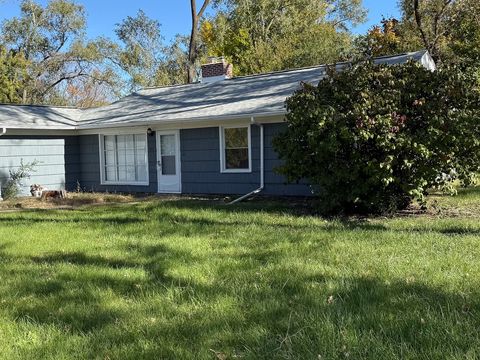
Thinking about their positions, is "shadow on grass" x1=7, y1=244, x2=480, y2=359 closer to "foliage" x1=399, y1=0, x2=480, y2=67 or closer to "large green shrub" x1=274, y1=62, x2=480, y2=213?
"large green shrub" x1=274, y1=62, x2=480, y2=213

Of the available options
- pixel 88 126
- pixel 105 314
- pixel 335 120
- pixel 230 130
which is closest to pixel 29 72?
pixel 88 126

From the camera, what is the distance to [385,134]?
859 centimetres

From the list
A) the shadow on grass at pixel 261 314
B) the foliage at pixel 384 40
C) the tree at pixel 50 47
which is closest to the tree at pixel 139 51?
the tree at pixel 50 47

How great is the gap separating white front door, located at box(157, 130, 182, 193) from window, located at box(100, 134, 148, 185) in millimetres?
646

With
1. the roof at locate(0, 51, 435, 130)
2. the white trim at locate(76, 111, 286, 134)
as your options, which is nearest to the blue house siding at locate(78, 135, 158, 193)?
the white trim at locate(76, 111, 286, 134)

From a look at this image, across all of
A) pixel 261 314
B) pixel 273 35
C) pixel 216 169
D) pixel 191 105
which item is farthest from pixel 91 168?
pixel 273 35

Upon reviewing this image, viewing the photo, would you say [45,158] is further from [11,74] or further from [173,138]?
[11,74]

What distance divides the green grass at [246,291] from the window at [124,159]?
773cm

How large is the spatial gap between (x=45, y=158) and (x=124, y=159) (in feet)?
8.41

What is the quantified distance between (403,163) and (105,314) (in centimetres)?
629

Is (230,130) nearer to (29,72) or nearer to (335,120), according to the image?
(335,120)

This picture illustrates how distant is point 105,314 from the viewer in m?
A: 4.28

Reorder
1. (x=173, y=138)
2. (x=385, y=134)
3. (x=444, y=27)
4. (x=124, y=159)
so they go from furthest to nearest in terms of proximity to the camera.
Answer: (x=444, y=27) < (x=124, y=159) < (x=173, y=138) < (x=385, y=134)

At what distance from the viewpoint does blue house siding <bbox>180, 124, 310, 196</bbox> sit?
13.1 meters
